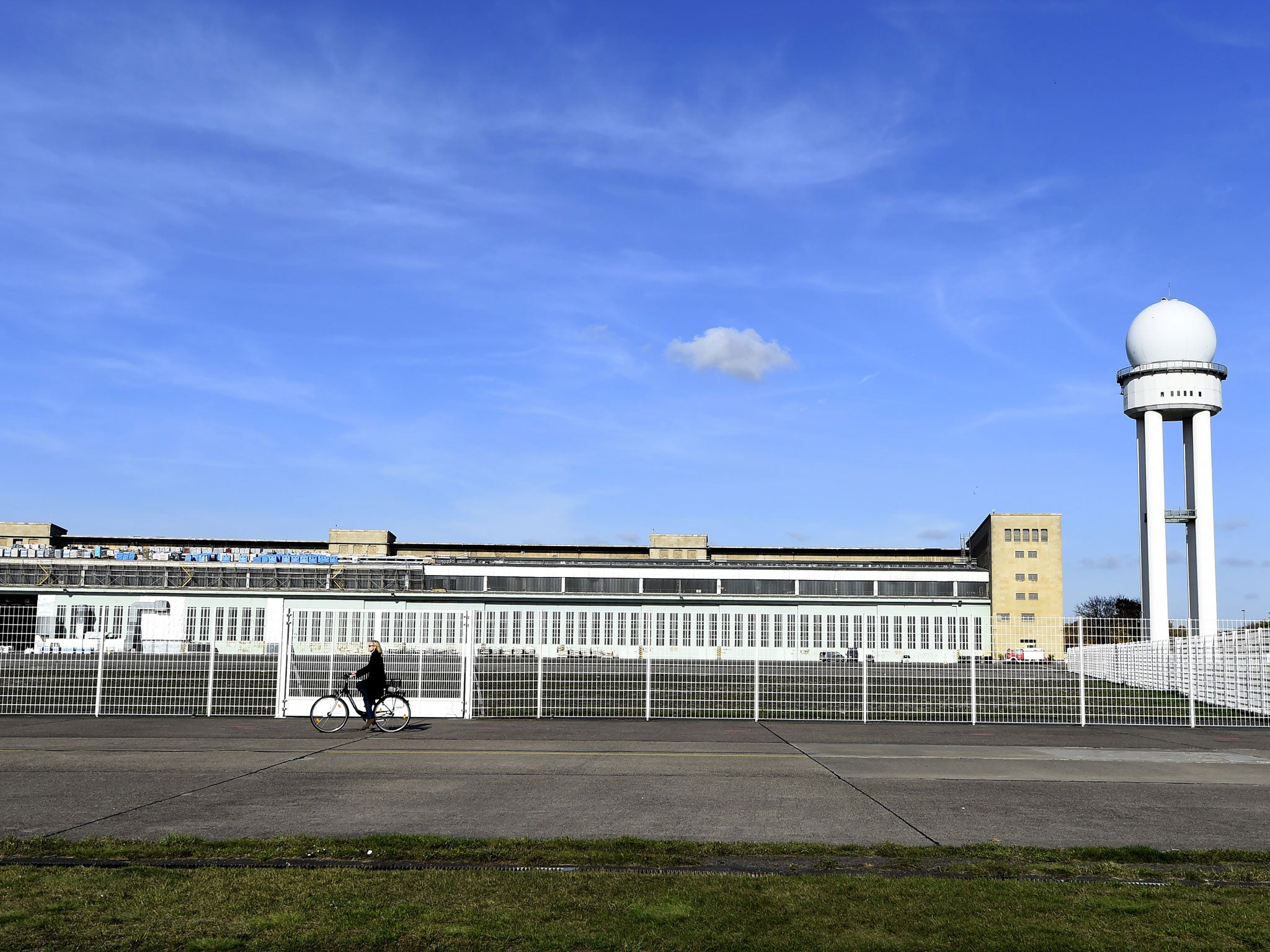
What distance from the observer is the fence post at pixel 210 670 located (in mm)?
23261

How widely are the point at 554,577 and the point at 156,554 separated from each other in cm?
5123

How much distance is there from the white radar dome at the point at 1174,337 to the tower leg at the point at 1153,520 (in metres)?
3.33

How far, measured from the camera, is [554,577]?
92312 mm

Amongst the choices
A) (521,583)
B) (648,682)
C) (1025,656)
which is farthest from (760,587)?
(648,682)

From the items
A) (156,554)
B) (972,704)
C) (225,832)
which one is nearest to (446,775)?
(225,832)

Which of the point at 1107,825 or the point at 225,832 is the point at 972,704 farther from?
the point at 225,832

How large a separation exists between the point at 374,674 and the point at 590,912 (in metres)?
14.7

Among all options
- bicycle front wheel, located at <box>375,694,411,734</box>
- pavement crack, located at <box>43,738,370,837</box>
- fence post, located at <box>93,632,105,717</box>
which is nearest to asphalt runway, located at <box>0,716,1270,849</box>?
pavement crack, located at <box>43,738,370,837</box>

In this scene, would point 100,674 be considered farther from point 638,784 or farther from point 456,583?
point 456,583

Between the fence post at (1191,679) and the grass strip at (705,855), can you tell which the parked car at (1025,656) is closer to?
the fence post at (1191,679)

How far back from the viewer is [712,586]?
9344cm

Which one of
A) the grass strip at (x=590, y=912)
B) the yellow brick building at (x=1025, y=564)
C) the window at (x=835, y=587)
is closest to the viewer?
the grass strip at (x=590, y=912)

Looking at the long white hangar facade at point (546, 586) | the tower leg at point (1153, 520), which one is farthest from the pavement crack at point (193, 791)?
the tower leg at point (1153, 520)

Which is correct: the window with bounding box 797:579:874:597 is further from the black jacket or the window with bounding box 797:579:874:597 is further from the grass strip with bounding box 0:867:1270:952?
the grass strip with bounding box 0:867:1270:952
